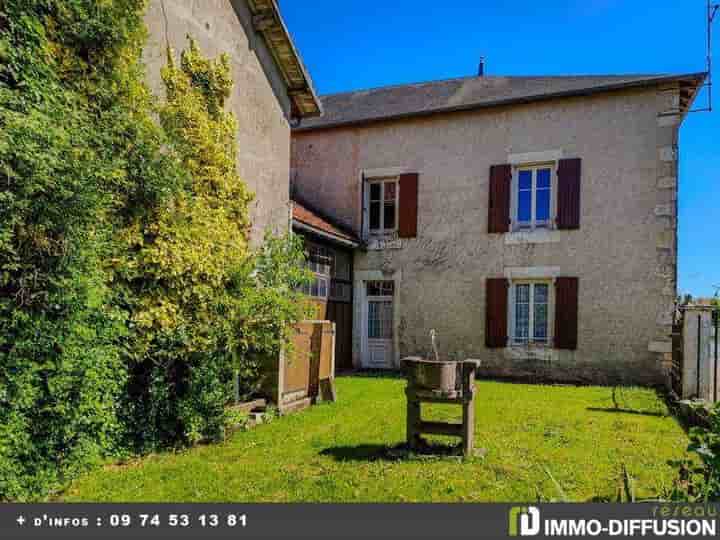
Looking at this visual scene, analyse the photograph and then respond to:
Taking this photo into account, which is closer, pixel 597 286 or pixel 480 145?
pixel 597 286

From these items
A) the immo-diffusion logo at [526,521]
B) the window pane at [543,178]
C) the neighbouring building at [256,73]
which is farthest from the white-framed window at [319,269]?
the immo-diffusion logo at [526,521]

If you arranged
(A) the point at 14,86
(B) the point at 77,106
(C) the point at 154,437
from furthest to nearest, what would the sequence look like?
(C) the point at 154,437, (B) the point at 77,106, (A) the point at 14,86

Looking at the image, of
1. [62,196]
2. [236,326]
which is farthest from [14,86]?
[236,326]

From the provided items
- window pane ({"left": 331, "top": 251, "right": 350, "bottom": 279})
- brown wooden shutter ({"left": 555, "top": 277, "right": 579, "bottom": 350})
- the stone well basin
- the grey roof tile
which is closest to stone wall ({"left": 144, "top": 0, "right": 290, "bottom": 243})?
window pane ({"left": 331, "top": 251, "right": 350, "bottom": 279})

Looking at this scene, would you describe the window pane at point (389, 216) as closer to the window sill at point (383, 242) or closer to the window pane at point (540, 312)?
the window sill at point (383, 242)

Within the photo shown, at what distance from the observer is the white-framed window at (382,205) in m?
12.9

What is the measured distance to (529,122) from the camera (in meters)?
11.5

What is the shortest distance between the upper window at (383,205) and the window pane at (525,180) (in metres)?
3.03

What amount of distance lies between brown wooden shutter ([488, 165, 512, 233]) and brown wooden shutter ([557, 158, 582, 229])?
1.12 m

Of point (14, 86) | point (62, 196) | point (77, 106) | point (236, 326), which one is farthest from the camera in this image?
point (236, 326)

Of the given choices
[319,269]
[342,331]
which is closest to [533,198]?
[319,269]

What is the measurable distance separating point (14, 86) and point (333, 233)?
25.7 ft

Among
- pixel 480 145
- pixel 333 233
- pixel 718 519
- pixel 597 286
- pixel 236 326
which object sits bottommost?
pixel 718 519

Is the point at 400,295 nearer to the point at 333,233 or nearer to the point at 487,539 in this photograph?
the point at 333,233
